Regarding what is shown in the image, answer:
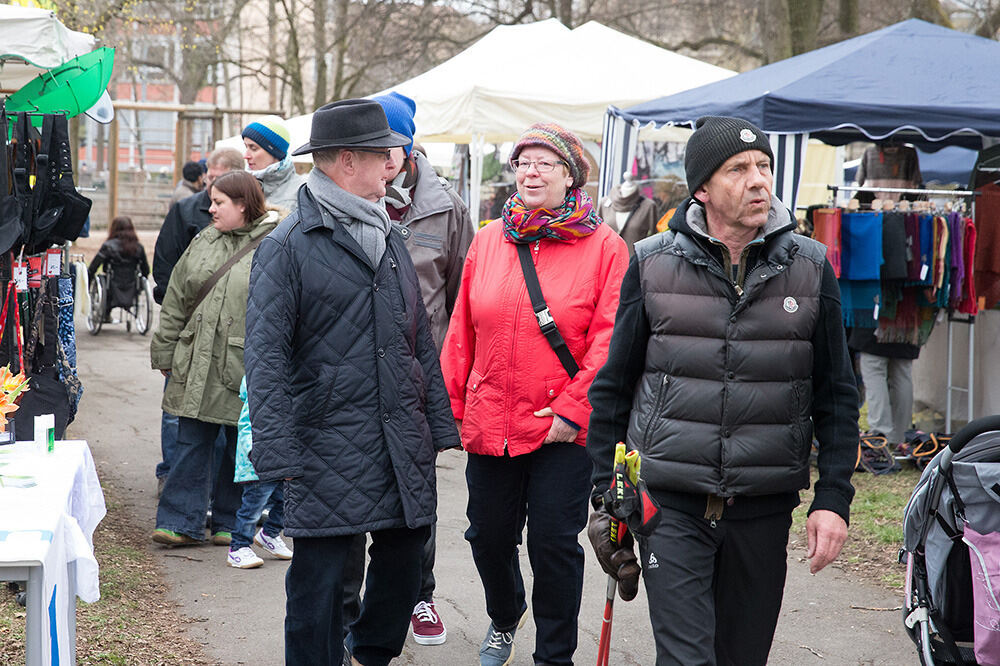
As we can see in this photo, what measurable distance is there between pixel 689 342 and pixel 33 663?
192cm

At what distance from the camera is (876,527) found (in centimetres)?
691

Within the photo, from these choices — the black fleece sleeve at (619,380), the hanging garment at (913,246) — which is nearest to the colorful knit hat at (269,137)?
the black fleece sleeve at (619,380)

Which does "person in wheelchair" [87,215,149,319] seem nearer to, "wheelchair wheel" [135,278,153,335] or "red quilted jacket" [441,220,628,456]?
"wheelchair wheel" [135,278,153,335]

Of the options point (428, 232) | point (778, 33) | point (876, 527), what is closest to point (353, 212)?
point (428, 232)

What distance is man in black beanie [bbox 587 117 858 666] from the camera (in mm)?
3096

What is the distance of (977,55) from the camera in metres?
9.11

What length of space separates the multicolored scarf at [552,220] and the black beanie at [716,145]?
0.91 metres

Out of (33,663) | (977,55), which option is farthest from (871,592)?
(977,55)

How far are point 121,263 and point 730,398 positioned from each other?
12.6 meters

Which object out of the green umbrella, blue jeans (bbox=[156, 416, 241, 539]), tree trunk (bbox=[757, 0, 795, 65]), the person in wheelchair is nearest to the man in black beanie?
blue jeans (bbox=[156, 416, 241, 539])

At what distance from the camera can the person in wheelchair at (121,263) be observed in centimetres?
1448

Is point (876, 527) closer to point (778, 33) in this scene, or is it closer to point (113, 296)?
point (778, 33)

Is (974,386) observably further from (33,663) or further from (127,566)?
(33,663)

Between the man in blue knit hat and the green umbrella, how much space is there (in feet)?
8.17
